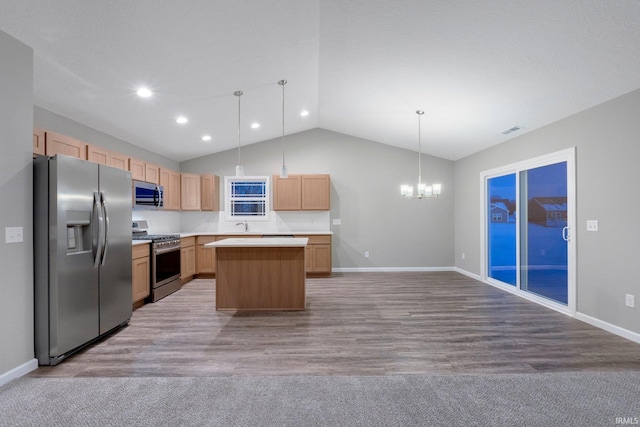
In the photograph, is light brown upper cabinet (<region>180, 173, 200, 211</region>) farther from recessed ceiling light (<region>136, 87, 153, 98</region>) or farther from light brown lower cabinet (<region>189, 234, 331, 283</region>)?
recessed ceiling light (<region>136, 87, 153, 98</region>)

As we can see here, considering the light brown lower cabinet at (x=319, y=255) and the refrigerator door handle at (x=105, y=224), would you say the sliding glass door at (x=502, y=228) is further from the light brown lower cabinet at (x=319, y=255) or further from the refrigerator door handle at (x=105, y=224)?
the refrigerator door handle at (x=105, y=224)

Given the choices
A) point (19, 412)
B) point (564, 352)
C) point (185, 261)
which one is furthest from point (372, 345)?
point (185, 261)

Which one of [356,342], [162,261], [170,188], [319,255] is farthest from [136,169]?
[356,342]

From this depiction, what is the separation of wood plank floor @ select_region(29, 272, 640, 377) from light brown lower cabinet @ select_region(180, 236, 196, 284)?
98cm

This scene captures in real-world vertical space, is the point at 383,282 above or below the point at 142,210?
below

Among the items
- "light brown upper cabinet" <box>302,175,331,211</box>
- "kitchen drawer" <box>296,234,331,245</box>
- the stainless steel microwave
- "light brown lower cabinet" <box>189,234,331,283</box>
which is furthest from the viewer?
"light brown upper cabinet" <box>302,175,331,211</box>

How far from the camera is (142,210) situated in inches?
192

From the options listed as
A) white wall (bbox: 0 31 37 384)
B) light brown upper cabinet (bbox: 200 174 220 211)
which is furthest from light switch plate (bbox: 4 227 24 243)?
light brown upper cabinet (bbox: 200 174 220 211)

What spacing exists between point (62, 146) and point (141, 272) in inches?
69.2

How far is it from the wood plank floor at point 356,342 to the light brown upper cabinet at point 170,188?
1998 mm

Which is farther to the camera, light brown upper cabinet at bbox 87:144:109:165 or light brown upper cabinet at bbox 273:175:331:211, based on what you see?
light brown upper cabinet at bbox 273:175:331:211

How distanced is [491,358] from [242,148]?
5.70 m

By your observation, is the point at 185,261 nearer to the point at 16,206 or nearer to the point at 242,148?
the point at 242,148

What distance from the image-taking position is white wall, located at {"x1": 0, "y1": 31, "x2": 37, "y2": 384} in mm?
2107
